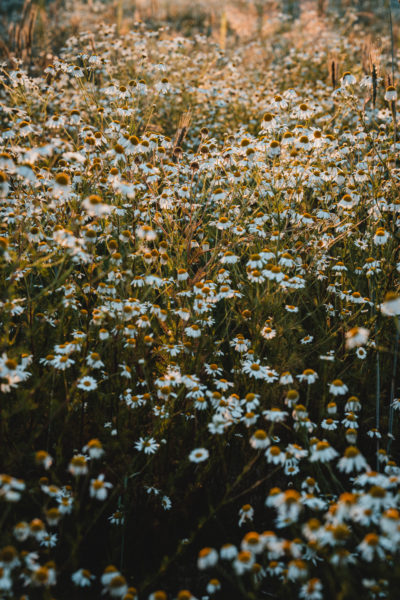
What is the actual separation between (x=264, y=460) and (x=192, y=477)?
1.33 ft

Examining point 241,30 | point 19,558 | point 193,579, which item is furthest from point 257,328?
point 241,30

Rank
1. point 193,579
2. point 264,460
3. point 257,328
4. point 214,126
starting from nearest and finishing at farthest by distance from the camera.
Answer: point 193,579
point 264,460
point 257,328
point 214,126

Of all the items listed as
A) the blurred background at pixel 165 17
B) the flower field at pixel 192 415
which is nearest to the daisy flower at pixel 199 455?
the flower field at pixel 192 415

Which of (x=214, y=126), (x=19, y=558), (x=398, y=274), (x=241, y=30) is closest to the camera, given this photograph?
(x=19, y=558)

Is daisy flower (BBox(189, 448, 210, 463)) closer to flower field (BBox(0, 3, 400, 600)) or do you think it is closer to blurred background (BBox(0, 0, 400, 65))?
flower field (BBox(0, 3, 400, 600))

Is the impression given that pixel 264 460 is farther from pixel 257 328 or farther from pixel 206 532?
pixel 257 328

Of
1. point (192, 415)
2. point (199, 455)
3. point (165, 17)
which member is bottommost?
point (192, 415)

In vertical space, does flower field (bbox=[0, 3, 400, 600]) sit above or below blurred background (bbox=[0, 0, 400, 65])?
below

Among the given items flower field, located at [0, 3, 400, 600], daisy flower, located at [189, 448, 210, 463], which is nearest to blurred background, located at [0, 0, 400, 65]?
flower field, located at [0, 3, 400, 600]

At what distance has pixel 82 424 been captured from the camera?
8.09ft

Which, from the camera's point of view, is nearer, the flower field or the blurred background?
the flower field

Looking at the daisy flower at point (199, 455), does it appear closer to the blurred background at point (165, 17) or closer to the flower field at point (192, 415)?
the flower field at point (192, 415)

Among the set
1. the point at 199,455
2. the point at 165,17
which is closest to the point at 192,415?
the point at 199,455

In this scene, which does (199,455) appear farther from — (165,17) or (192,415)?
(165,17)
